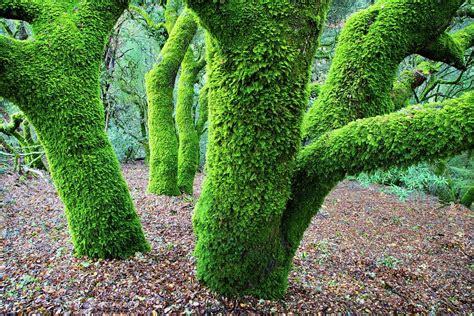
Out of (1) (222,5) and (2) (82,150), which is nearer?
(1) (222,5)

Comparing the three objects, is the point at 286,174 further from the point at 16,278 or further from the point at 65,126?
the point at 16,278

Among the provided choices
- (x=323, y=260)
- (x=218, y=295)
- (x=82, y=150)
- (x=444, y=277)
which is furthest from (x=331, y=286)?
(x=82, y=150)

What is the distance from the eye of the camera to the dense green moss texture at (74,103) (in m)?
3.04

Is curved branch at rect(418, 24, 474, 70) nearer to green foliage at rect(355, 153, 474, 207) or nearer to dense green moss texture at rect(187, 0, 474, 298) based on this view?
dense green moss texture at rect(187, 0, 474, 298)

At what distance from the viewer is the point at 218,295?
3.01 m

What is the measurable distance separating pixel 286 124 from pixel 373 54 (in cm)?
125

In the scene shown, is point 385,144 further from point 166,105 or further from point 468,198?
point 468,198

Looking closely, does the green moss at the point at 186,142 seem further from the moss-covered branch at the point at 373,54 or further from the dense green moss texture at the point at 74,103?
the moss-covered branch at the point at 373,54

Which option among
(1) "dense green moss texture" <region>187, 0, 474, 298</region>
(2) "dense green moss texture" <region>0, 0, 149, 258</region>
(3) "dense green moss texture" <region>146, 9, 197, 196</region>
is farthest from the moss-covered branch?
(3) "dense green moss texture" <region>146, 9, 197, 196</region>

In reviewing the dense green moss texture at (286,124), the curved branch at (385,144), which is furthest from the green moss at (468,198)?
the curved branch at (385,144)

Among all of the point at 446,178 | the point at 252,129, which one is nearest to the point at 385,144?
the point at 252,129

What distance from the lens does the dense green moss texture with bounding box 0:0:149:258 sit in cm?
304

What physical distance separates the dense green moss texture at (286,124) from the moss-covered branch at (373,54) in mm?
10

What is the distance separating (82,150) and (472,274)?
23.3ft
